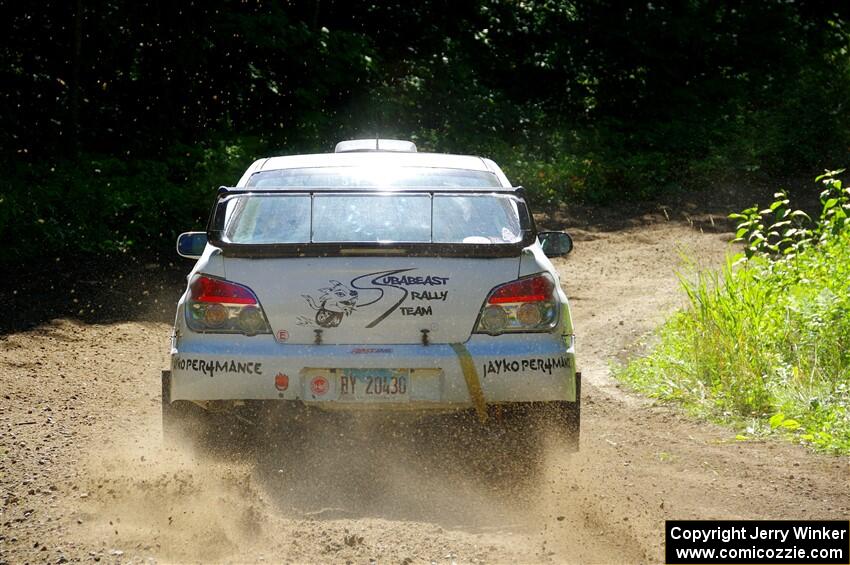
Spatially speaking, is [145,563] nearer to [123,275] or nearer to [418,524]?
[418,524]

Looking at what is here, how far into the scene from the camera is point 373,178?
6148mm

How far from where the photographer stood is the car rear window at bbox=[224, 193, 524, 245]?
5555mm

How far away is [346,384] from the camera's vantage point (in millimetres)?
5086

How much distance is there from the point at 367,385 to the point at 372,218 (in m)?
1.04

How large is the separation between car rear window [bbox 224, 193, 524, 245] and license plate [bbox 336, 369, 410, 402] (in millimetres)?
721

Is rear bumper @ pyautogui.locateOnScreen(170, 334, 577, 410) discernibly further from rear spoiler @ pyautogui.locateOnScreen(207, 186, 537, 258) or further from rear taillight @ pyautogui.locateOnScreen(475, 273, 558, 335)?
Answer: rear spoiler @ pyautogui.locateOnScreen(207, 186, 537, 258)

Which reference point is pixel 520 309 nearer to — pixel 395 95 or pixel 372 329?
pixel 372 329

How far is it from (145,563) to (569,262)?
11.0m

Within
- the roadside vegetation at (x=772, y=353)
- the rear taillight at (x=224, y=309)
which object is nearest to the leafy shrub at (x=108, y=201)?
the roadside vegetation at (x=772, y=353)

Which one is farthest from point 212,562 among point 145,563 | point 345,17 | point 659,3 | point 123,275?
point 659,3

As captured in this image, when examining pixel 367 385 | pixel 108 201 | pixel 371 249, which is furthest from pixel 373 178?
pixel 108 201

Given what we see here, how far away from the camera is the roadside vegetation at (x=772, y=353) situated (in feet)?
22.0

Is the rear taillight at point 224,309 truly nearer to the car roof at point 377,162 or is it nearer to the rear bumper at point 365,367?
the rear bumper at point 365,367

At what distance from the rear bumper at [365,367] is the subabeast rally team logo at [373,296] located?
0.45ft
